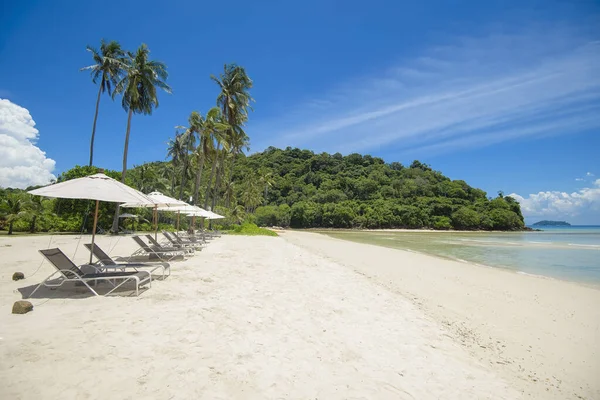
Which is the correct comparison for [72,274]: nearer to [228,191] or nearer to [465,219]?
[228,191]

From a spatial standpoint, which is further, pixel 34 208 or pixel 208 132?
pixel 208 132

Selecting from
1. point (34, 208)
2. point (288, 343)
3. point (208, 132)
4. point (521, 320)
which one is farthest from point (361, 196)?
point (288, 343)

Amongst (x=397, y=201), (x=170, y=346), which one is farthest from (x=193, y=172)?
(x=397, y=201)

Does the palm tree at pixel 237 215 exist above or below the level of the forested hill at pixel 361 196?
below

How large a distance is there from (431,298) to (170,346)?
591 centimetres

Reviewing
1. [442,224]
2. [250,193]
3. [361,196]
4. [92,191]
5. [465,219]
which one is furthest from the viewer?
[361,196]

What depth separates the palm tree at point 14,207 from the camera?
1991 cm

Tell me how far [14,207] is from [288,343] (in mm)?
24141

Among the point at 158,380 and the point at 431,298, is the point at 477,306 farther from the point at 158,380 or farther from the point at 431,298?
the point at 158,380

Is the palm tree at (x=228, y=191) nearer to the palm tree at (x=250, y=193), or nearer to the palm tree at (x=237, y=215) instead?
the palm tree at (x=250, y=193)

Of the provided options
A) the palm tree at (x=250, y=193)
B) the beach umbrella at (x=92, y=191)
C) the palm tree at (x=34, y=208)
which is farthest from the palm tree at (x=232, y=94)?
the palm tree at (x=250, y=193)

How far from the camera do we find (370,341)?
14.1 feet

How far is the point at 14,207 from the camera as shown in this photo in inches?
790

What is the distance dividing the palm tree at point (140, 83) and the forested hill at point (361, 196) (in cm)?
3327
